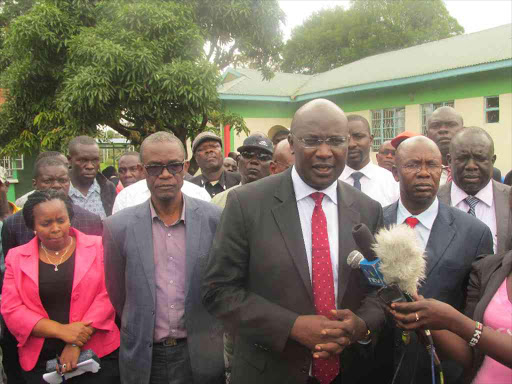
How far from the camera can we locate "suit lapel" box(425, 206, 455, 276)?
9.32 ft

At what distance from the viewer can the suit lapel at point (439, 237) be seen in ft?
9.32

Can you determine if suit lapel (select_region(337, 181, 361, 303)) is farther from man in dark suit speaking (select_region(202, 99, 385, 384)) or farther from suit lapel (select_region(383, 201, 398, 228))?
suit lapel (select_region(383, 201, 398, 228))

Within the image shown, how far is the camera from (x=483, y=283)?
247 centimetres

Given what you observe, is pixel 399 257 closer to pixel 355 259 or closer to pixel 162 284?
pixel 355 259

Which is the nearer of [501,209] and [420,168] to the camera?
[420,168]

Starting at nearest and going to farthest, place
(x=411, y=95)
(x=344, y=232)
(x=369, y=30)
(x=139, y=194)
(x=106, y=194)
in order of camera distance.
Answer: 1. (x=344, y=232)
2. (x=139, y=194)
3. (x=106, y=194)
4. (x=411, y=95)
5. (x=369, y=30)

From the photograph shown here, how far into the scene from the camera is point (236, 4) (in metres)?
13.1

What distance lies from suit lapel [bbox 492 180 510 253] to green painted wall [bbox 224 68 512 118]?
11.2m

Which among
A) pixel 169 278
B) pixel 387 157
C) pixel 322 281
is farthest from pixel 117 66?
pixel 322 281

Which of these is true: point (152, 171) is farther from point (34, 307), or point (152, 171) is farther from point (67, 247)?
point (34, 307)

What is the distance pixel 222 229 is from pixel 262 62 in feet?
43.6

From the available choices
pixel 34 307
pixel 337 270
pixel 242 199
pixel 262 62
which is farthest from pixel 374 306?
pixel 262 62

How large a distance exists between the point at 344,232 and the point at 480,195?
5.76ft

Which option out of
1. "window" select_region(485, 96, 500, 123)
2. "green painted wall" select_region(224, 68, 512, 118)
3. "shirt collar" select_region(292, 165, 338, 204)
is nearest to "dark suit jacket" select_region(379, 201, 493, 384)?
"shirt collar" select_region(292, 165, 338, 204)
